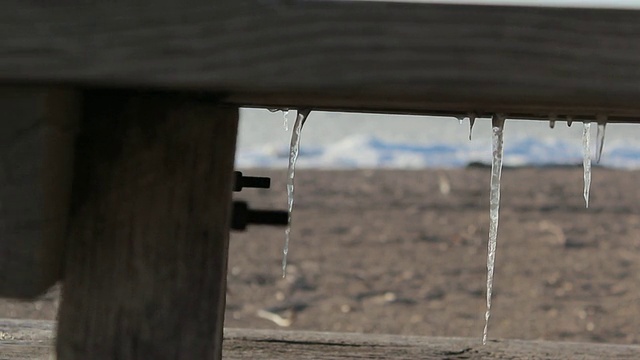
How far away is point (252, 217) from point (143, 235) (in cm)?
56

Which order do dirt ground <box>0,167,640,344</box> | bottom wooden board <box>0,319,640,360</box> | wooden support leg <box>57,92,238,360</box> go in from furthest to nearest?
dirt ground <box>0,167,640,344</box>
bottom wooden board <box>0,319,640,360</box>
wooden support leg <box>57,92,238,360</box>

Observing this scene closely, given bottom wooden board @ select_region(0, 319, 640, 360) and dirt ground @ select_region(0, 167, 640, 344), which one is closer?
bottom wooden board @ select_region(0, 319, 640, 360)

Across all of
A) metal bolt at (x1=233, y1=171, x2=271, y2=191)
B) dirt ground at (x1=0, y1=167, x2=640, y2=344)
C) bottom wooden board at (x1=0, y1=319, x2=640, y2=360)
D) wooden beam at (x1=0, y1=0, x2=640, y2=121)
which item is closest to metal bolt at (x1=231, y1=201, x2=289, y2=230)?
metal bolt at (x1=233, y1=171, x2=271, y2=191)

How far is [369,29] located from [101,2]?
22 centimetres

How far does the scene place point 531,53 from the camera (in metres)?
0.72

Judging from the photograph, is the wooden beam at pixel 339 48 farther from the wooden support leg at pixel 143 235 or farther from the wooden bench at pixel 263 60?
the wooden support leg at pixel 143 235

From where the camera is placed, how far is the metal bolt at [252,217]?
145 cm

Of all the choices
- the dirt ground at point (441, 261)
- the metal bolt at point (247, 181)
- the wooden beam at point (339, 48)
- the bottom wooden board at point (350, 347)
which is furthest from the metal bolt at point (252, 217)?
the dirt ground at point (441, 261)

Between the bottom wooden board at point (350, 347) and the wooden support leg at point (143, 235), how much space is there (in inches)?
35.9

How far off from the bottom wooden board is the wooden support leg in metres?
0.91

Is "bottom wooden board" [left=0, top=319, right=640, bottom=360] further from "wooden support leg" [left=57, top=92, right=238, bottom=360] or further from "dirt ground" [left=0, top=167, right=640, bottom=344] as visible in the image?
"dirt ground" [left=0, top=167, right=640, bottom=344]

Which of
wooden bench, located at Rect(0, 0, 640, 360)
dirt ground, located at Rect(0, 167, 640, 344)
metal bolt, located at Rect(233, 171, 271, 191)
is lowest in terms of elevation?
dirt ground, located at Rect(0, 167, 640, 344)

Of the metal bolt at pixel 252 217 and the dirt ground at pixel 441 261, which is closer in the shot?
the metal bolt at pixel 252 217

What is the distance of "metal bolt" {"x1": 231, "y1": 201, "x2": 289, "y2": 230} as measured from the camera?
145 cm
